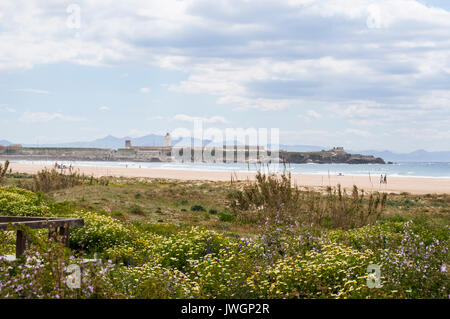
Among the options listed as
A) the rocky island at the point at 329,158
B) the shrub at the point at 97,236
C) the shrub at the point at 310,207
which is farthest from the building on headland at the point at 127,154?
the shrub at the point at 97,236

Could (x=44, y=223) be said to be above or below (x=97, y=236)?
Answer: above

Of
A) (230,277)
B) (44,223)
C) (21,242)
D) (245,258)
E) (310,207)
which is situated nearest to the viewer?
(230,277)

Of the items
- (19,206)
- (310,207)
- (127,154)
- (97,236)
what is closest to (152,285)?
(97,236)

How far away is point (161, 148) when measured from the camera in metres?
189

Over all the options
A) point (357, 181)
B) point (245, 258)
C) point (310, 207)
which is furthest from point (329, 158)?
point (245, 258)

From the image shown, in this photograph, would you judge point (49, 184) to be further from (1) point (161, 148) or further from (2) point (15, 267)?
(1) point (161, 148)

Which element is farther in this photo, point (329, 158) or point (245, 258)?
point (329, 158)

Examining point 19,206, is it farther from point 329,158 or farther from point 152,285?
point 329,158

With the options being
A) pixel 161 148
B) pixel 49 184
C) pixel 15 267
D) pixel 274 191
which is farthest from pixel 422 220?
pixel 161 148

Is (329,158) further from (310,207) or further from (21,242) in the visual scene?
(21,242)

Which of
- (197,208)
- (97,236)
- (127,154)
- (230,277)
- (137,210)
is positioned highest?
(127,154)

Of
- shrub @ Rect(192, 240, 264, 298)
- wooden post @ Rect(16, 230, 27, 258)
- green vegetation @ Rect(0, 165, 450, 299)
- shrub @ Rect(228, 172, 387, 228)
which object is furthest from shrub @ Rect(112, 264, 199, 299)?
shrub @ Rect(228, 172, 387, 228)

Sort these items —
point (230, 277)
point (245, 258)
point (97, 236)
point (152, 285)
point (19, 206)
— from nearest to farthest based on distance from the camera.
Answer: point (152, 285) → point (230, 277) → point (245, 258) → point (97, 236) → point (19, 206)
